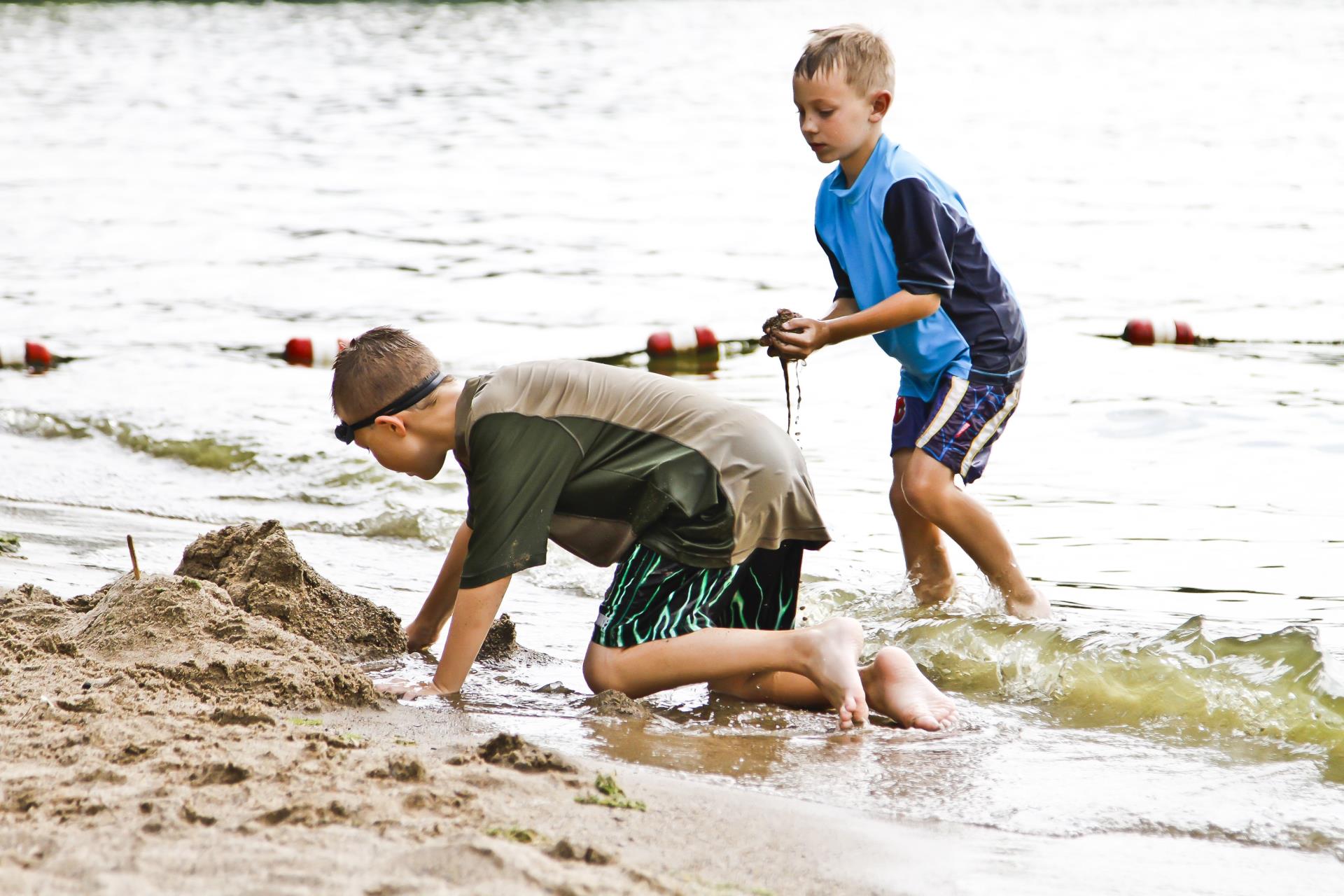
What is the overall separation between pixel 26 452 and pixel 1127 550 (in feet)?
19.3

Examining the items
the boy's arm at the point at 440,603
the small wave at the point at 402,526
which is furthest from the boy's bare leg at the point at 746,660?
the small wave at the point at 402,526

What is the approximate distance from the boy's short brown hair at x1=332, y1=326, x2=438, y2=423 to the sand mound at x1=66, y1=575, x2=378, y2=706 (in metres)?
0.70

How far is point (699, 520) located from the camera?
414cm

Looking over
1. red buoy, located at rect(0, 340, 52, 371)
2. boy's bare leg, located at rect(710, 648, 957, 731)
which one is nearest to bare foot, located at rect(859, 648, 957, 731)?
boy's bare leg, located at rect(710, 648, 957, 731)

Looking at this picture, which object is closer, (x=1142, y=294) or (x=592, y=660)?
(x=592, y=660)

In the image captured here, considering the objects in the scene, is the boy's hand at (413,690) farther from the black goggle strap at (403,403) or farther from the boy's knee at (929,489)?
the boy's knee at (929,489)

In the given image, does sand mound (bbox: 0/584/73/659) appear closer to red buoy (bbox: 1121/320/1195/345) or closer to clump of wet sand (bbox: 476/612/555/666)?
clump of wet sand (bbox: 476/612/555/666)

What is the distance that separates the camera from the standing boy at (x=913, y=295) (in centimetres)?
467

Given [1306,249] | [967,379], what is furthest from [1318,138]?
[967,379]

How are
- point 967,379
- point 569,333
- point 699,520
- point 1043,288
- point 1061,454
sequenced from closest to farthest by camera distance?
point 699,520, point 967,379, point 1061,454, point 569,333, point 1043,288

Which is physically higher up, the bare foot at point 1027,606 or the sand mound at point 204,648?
the sand mound at point 204,648

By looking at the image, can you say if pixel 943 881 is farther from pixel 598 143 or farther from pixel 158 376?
pixel 598 143

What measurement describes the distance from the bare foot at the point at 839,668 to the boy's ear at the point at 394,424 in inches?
49.9

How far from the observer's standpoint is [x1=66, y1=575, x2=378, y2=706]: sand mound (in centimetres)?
391
